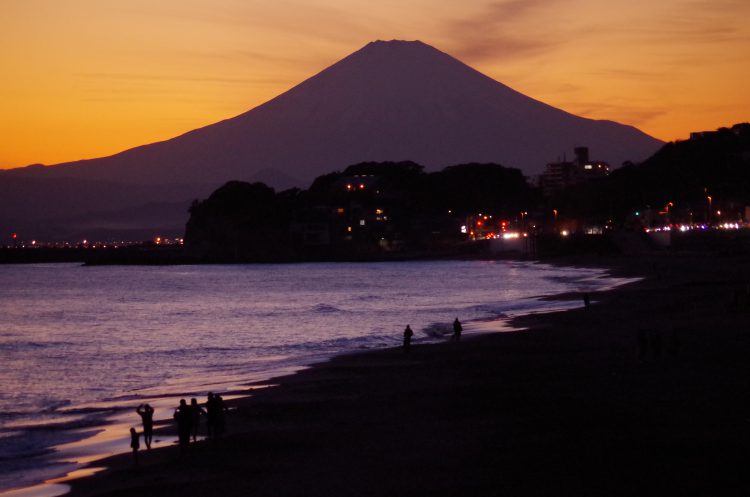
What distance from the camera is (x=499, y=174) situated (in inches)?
7815

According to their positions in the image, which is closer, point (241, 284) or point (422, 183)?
point (241, 284)

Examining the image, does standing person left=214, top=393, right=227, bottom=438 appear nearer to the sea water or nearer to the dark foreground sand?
the dark foreground sand

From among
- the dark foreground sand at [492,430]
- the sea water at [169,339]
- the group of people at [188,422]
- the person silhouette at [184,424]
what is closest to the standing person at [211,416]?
Answer: the group of people at [188,422]

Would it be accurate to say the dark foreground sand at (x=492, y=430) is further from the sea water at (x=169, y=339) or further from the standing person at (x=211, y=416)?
the sea water at (x=169, y=339)

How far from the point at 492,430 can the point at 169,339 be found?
28626 millimetres

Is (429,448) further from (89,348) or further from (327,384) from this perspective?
(89,348)

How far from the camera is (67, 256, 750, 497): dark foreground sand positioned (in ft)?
41.2

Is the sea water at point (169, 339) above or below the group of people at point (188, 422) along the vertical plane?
below

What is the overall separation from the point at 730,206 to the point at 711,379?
112 metres

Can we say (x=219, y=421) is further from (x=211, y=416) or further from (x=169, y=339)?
(x=169, y=339)

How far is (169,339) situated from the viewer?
4241 centimetres

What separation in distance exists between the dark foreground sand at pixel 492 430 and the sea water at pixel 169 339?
2.39m


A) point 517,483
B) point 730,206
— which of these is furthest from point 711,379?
point 730,206

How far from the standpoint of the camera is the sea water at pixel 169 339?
1991cm
